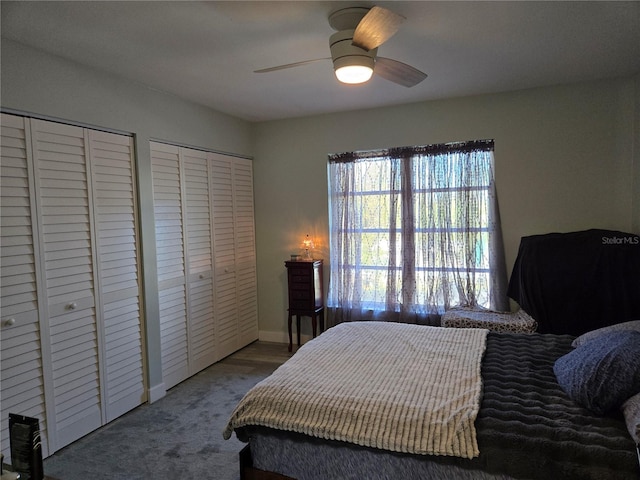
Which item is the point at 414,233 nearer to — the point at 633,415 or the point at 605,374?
the point at 605,374

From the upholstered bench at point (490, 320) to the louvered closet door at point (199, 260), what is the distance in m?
2.22

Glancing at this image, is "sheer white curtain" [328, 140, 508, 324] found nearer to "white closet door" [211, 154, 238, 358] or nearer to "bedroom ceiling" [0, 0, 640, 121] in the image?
"bedroom ceiling" [0, 0, 640, 121]

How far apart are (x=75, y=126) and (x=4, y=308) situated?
4.00 feet

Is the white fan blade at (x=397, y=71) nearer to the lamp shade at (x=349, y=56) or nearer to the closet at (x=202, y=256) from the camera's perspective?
the lamp shade at (x=349, y=56)

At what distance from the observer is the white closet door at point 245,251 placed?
428cm

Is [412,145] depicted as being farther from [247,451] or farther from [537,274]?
[247,451]

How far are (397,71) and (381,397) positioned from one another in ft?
5.90

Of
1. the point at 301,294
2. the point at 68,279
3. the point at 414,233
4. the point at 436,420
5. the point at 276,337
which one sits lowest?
the point at 276,337

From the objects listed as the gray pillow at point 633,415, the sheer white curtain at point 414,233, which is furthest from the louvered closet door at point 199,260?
the gray pillow at point 633,415

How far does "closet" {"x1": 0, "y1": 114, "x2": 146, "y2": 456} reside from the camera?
2.26 m

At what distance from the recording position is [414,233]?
3.86m

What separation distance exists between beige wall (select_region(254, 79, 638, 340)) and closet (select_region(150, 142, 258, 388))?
0.58m

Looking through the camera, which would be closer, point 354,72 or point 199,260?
point 354,72

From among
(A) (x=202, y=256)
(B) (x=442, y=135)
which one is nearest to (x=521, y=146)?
(B) (x=442, y=135)
